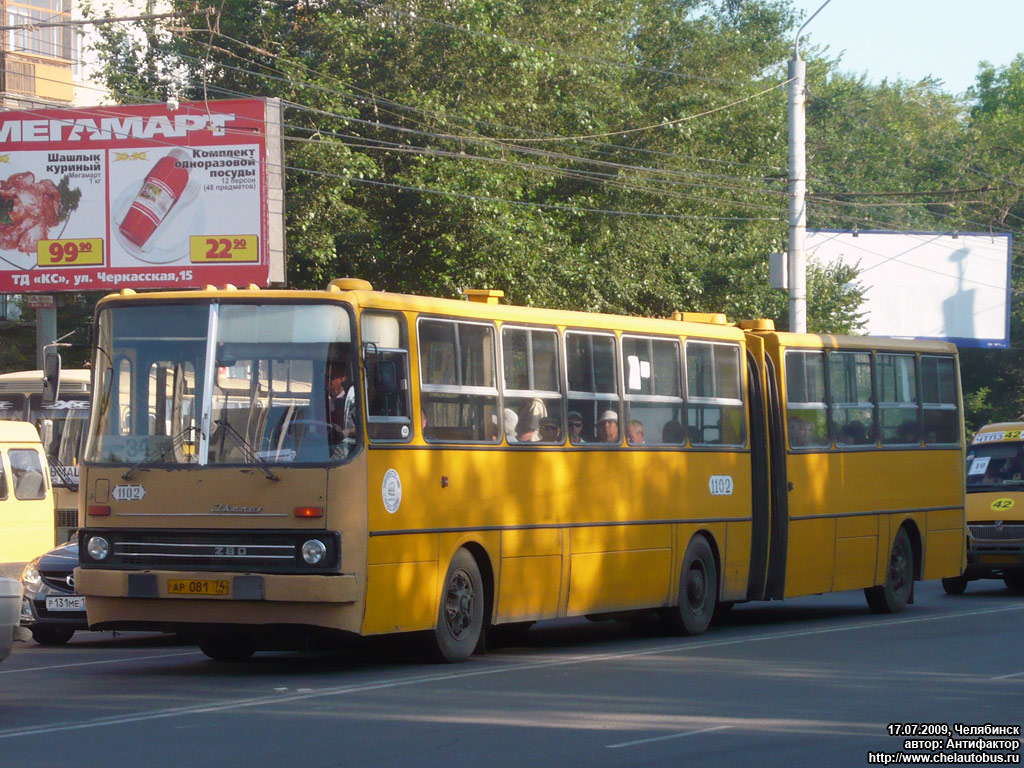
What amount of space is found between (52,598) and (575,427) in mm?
5428

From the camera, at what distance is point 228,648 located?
1323 cm

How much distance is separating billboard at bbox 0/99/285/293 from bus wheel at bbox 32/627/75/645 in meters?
11.5

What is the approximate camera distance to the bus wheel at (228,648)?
1307 cm

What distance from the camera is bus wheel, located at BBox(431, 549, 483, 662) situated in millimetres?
12375

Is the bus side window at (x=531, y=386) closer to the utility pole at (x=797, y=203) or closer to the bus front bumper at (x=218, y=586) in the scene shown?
the bus front bumper at (x=218, y=586)

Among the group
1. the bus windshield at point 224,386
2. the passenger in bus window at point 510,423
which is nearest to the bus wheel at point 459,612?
the passenger in bus window at point 510,423

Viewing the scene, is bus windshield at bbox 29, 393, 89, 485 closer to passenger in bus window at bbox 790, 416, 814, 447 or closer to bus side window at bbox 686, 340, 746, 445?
bus side window at bbox 686, 340, 746, 445

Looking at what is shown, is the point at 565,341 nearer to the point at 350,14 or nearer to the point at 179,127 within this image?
the point at 179,127

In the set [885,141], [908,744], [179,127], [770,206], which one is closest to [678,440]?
[908,744]

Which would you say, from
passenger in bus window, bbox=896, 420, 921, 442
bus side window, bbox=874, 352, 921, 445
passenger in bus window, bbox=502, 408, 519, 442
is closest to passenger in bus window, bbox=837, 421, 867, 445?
bus side window, bbox=874, 352, 921, 445

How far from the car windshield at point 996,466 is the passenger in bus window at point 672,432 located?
855 cm

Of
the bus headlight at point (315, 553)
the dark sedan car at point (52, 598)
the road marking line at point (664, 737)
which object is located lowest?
the road marking line at point (664, 737)

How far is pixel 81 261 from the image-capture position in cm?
2839

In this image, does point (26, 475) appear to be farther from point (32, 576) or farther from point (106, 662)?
point (106, 662)
